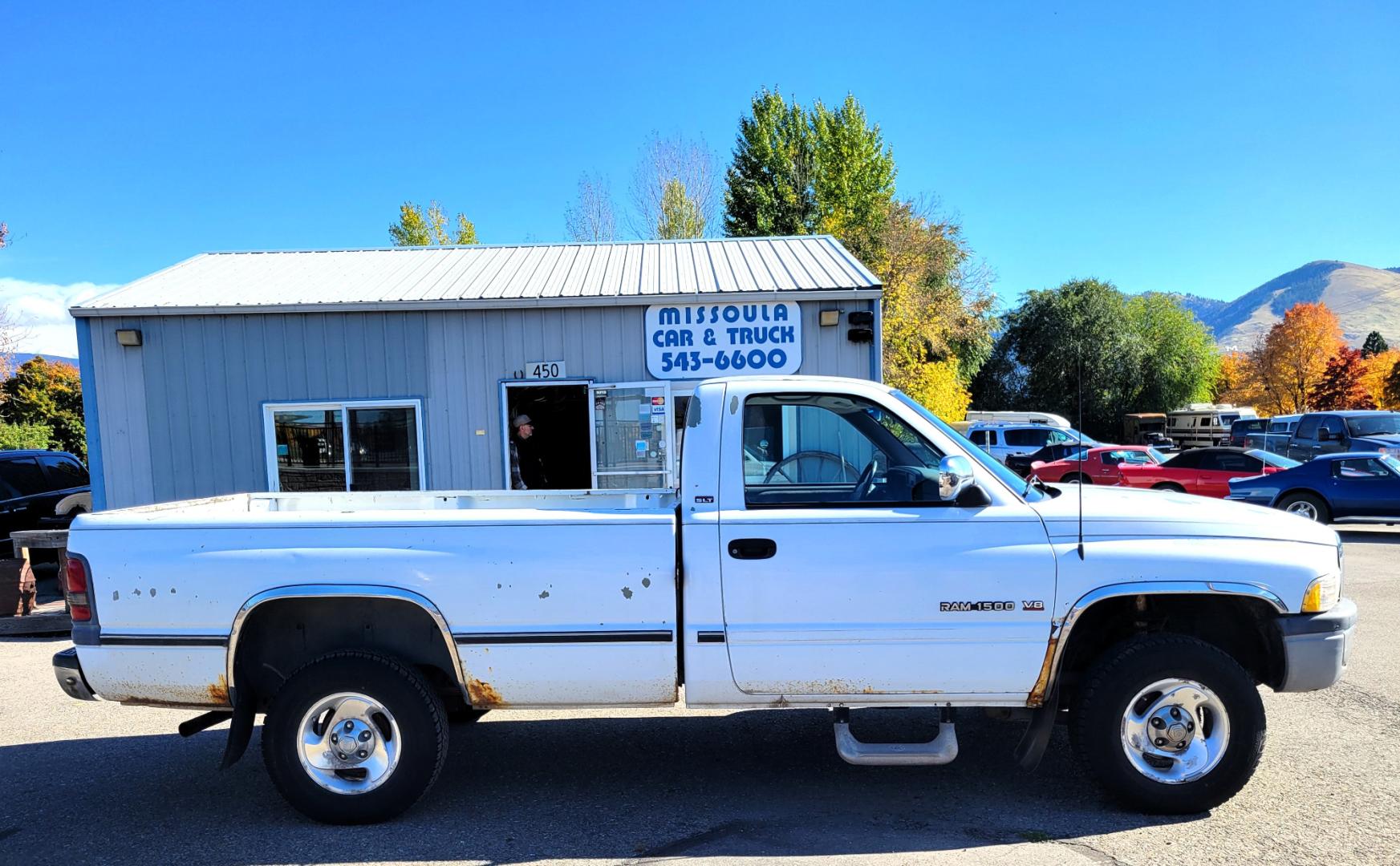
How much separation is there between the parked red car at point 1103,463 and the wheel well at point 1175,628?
472 inches

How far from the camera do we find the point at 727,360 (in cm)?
1028

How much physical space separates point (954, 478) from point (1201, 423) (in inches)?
1728

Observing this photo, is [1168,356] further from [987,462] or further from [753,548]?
[753,548]

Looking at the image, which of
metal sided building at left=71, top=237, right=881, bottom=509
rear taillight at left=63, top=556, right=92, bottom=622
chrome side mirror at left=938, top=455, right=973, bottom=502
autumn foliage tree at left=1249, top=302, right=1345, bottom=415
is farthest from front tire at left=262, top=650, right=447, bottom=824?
autumn foliage tree at left=1249, top=302, right=1345, bottom=415

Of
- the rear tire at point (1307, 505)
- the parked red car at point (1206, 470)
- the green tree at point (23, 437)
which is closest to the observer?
the rear tire at point (1307, 505)

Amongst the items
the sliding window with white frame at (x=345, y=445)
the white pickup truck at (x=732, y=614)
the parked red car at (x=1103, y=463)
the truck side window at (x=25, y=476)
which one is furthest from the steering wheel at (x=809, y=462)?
the parked red car at (x=1103, y=463)

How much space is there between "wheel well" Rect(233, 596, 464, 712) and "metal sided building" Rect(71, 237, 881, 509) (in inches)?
255

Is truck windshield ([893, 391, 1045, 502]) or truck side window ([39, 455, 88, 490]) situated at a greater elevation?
truck windshield ([893, 391, 1045, 502])

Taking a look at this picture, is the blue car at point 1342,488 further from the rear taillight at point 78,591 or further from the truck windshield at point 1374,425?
the rear taillight at point 78,591

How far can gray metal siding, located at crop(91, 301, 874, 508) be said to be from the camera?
406 inches

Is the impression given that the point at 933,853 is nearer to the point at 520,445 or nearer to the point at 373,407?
the point at 520,445

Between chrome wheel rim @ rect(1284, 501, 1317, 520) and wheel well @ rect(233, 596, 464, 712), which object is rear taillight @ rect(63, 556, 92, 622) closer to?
wheel well @ rect(233, 596, 464, 712)

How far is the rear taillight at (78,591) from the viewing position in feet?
11.9

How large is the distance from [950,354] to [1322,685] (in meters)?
32.3
